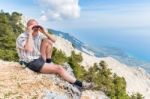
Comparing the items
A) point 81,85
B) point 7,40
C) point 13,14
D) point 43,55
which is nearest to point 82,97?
point 81,85

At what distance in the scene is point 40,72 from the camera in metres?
20.0

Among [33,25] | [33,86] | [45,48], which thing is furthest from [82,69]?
[33,86]

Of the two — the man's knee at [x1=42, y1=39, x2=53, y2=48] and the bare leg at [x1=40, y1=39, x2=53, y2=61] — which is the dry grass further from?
the man's knee at [x1=42, y1=39, x2=53, y2=48]

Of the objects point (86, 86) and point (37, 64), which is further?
point (86, 86)

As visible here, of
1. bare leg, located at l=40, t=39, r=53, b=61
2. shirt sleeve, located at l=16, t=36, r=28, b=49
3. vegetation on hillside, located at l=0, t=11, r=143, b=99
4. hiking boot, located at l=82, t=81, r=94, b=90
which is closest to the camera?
shirt sleeve, located at l=16, t=36, r=28, b=49

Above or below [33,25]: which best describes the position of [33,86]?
below

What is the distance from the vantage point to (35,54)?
19.9 meters

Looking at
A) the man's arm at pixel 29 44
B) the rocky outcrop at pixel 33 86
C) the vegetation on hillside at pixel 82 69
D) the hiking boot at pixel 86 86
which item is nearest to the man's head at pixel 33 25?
the man's arm at pixel 29 44

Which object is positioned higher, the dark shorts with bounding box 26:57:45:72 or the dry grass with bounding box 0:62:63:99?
the dark shorts with bounding box 26:57:45:72

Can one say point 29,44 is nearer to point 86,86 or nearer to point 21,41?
point 21,41

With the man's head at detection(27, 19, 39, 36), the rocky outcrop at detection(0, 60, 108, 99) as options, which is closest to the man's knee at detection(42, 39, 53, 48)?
the man's head at detection(27, 19, 39, 36)

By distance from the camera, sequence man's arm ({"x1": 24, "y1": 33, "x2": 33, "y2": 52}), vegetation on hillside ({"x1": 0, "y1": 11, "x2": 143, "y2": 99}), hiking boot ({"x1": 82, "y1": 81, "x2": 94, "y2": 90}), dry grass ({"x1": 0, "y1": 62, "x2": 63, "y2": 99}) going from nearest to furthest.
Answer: dry grass ({"x1": 0, "y1": 62, "x2": 63, "y2": 99})
man's arm ({"x1": 24, "y1": 33, "x2": 33, "y2": 52})
hiking boot ({"x1": 82, "y1": 81, "x2": 94, "y2": 90})
vegetation on hillside ({"x1": 0, "y1": 11, "x2": 143, "y2": 99})

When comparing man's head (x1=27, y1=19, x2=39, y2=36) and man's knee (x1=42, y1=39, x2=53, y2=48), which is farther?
man's knee (x1=42, y1=39, x2=53, y2=48)

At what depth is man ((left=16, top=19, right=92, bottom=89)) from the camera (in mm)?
19562
